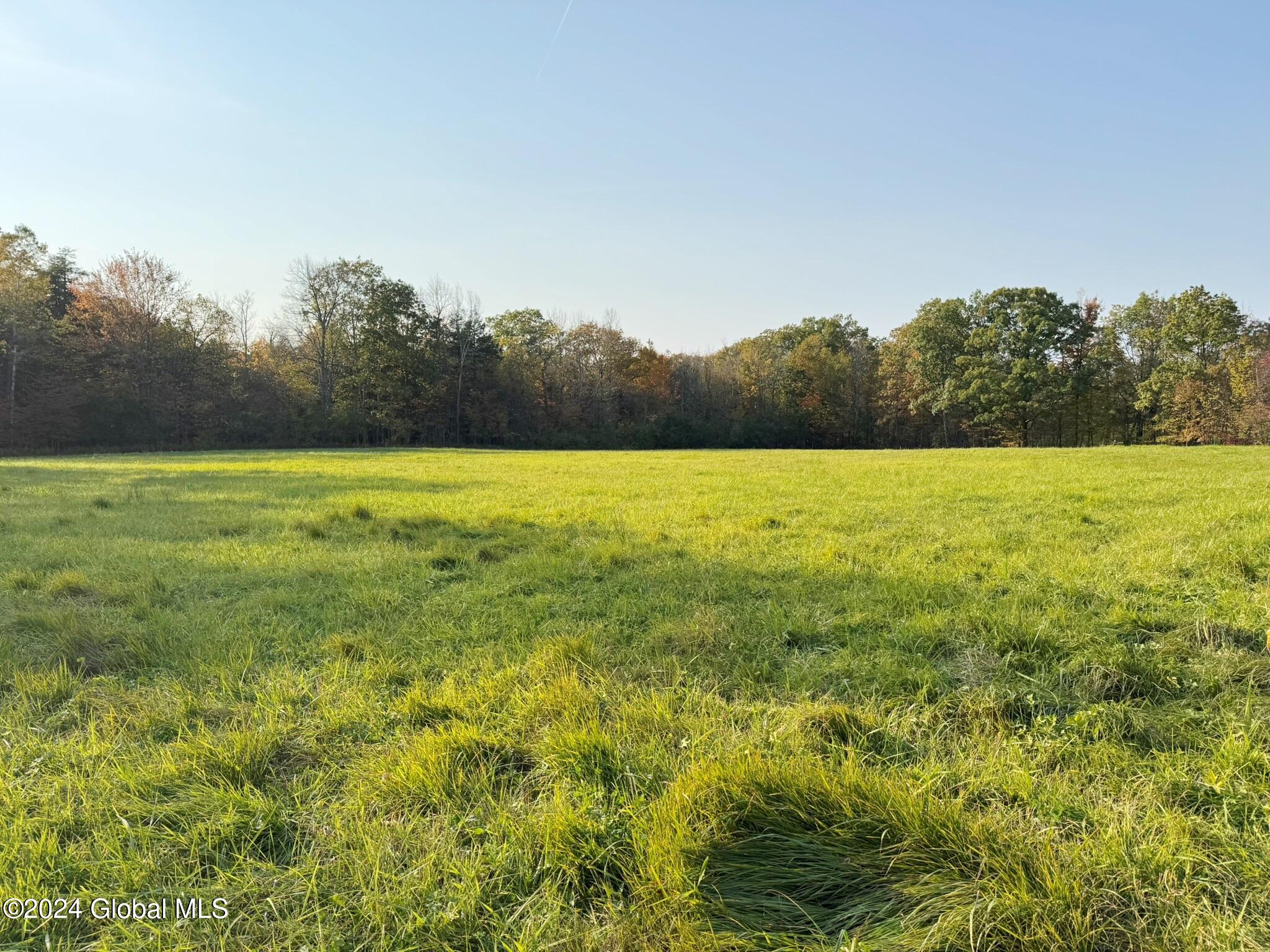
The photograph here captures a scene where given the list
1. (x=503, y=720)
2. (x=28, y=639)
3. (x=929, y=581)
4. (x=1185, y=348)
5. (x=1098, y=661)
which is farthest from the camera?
(x=1185, y=348)

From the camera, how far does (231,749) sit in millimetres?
2457

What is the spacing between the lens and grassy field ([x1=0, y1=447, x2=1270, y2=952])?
1665mm

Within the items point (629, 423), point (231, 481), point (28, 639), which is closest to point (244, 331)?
point (629, 423)

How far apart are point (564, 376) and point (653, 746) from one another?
5251 centimetres

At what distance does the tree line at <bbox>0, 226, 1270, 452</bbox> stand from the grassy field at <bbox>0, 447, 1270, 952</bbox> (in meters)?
40.4

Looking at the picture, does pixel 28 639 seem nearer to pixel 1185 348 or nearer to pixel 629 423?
pixel 629 423

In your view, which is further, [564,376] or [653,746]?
[564,376]

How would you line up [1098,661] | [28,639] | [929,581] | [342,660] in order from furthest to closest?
[929,581]
[28,639]
[342,660]
[1098,661]

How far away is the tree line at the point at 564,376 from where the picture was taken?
118ft

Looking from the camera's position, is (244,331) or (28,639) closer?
(28,639)

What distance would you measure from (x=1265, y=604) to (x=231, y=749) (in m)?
6.23

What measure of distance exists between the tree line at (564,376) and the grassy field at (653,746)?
1590 inches

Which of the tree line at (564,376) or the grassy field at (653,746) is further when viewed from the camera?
the tree line at (564,376)

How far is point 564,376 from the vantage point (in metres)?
53.5
